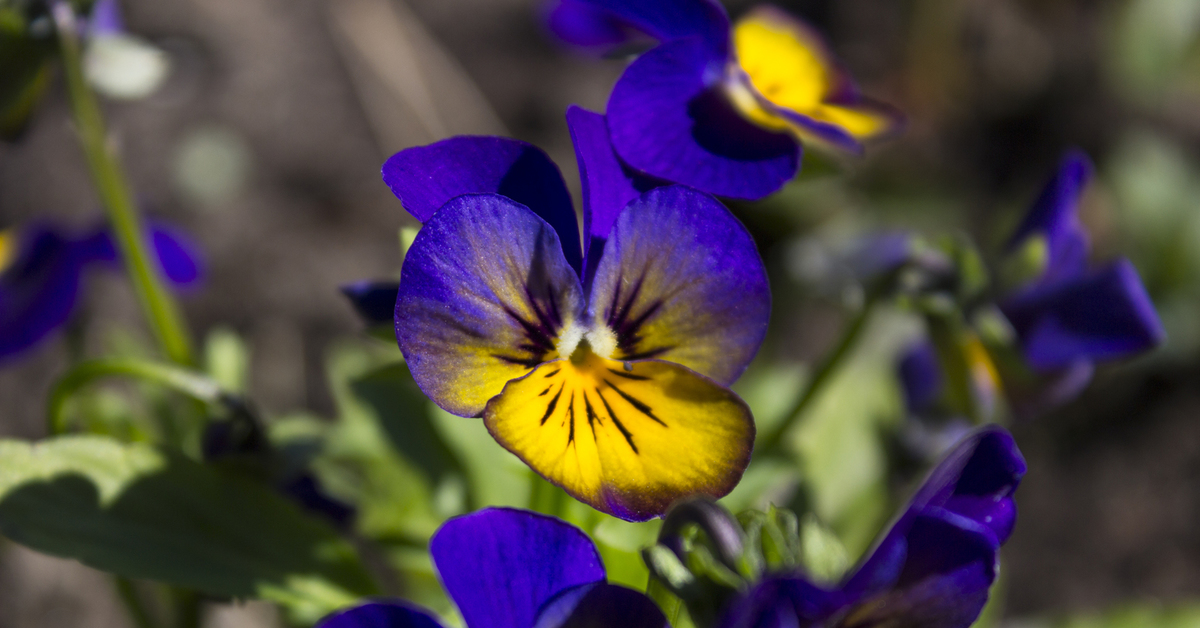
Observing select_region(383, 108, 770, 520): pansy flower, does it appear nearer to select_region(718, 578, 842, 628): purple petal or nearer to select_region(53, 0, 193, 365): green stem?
select_region(718, 578, 842, 628): purple petal

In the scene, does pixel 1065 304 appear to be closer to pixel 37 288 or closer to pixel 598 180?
pixel 598 180

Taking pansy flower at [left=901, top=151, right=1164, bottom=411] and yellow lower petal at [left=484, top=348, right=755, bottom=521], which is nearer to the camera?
yellow lower petal at [left=484, top=348, right=755, bottom=521]

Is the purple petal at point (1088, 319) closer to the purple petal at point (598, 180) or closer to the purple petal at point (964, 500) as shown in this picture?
the purple petal at point (964, 500)

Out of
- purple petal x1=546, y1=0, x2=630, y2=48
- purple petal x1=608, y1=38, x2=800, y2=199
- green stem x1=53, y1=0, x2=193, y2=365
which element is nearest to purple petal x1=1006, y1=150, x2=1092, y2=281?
purple petal x1=608, y1=38, x2=800, y2=199

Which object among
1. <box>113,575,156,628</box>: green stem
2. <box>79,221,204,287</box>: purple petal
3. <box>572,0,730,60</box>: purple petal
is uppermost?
<box>572,0,730,60</box>: purple petal

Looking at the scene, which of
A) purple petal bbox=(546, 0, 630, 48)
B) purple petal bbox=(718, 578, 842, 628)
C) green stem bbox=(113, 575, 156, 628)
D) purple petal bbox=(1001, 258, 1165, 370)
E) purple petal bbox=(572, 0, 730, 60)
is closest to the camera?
purple petal bbox=(718, 578, 842, 628)

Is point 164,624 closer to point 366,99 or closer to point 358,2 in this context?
point 366,99
